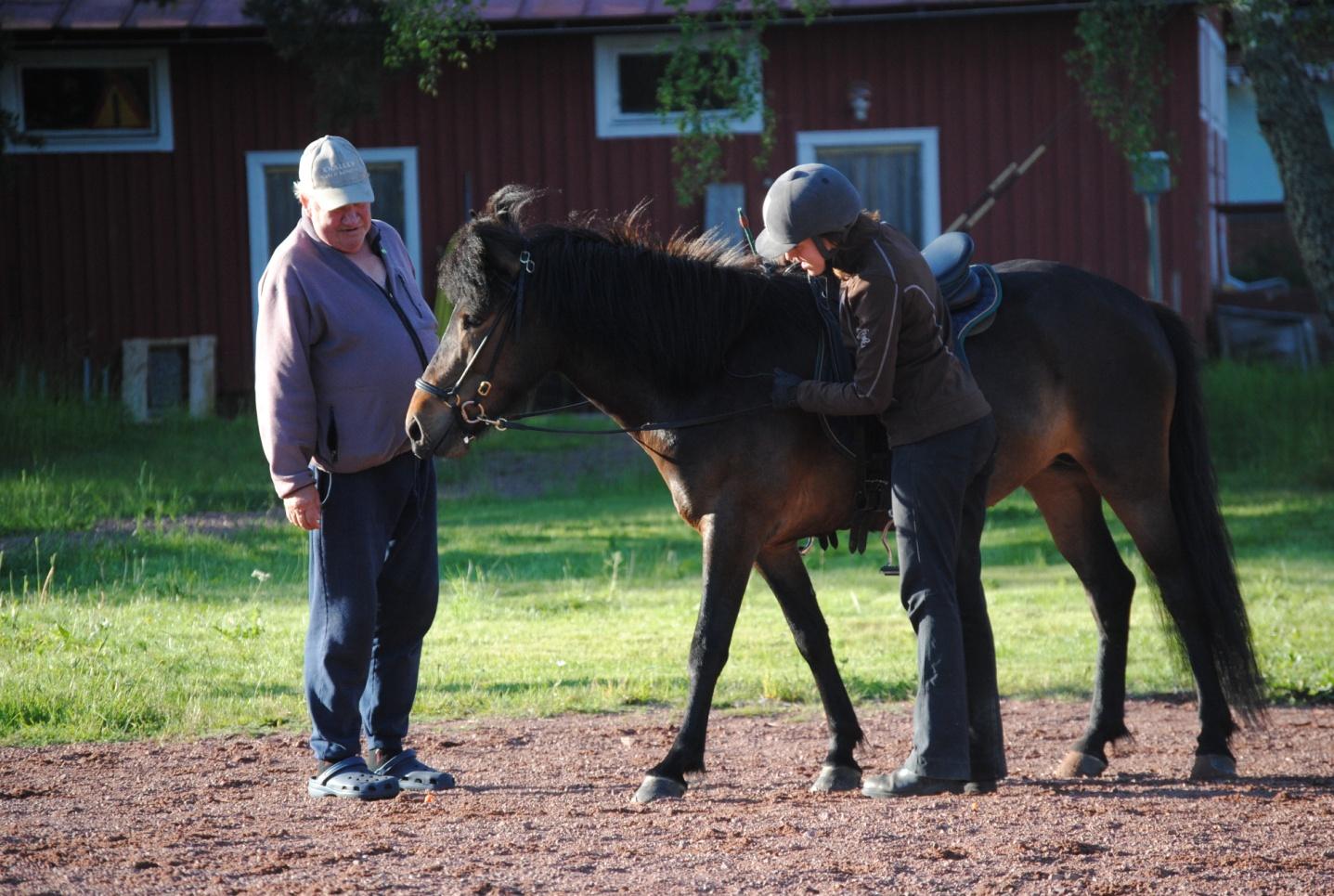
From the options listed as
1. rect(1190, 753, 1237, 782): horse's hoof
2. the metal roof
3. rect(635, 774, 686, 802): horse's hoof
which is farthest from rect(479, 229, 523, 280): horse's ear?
the metal roof

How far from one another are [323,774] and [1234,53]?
25898mm

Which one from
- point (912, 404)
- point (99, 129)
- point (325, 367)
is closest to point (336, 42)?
point (99, 129)

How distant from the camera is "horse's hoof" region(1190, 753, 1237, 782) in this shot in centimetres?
543

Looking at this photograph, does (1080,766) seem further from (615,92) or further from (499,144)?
(499,144)

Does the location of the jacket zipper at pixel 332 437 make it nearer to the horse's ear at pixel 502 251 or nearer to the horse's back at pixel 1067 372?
the horse's ear at pixel 502 251

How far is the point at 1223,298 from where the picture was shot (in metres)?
20.5

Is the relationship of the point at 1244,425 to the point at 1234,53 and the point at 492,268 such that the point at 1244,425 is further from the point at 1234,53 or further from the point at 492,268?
the point at 1234,53

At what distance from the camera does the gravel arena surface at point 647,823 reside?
3.96 metres

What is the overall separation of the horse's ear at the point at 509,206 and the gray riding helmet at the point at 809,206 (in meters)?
0.83

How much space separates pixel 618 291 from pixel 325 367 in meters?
0.99

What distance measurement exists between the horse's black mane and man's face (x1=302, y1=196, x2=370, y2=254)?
0.30 meters

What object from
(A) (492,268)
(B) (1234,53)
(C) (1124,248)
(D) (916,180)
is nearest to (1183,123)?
(C) (1124,248)

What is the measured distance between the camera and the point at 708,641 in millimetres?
4984

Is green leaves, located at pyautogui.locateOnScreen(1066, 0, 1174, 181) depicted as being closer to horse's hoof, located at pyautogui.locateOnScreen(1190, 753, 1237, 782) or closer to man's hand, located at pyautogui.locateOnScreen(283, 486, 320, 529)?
horse's hoof, located at pyautogui.locateOnScreen(1190, 753, 1237, 782)
